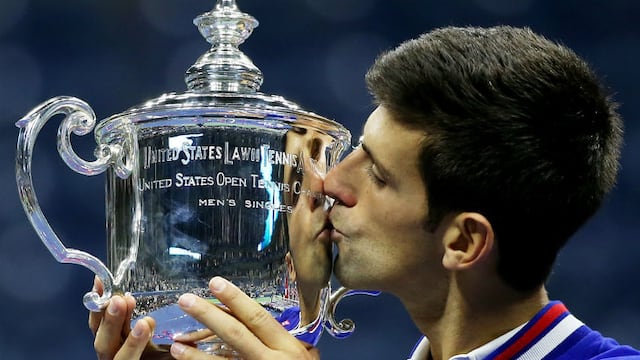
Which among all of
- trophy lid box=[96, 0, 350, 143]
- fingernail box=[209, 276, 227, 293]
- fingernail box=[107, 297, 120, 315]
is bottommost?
fingernail box=[107, 297, 120, 315]

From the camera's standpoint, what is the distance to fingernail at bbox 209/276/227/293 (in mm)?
1264

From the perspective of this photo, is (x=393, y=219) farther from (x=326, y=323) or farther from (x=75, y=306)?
(x=75, y=306)

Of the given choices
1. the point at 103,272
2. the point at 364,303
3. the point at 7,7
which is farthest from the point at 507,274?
the point at 7,7

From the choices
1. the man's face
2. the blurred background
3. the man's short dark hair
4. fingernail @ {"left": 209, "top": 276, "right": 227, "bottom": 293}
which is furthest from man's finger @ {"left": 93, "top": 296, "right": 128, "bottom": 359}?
the blurred background

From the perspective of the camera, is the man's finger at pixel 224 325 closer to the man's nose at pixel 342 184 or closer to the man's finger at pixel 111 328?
the man's finger at pixel 111 328

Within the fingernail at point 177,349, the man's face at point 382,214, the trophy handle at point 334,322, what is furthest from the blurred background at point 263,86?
the fingernail at point 177,349

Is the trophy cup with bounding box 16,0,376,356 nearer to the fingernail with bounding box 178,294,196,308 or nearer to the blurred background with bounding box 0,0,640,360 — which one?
the fingernail with bounding box 178,294,196,308

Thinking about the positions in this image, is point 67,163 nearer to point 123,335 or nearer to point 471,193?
point 123,335

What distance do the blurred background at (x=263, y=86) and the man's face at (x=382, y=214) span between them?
1.53 meters

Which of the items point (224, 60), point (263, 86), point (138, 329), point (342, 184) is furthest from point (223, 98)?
point (263, 86)

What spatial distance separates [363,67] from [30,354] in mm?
1186

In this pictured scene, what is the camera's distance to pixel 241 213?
130 cm

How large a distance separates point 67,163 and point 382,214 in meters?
0.39

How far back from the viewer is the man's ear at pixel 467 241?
132 cm
